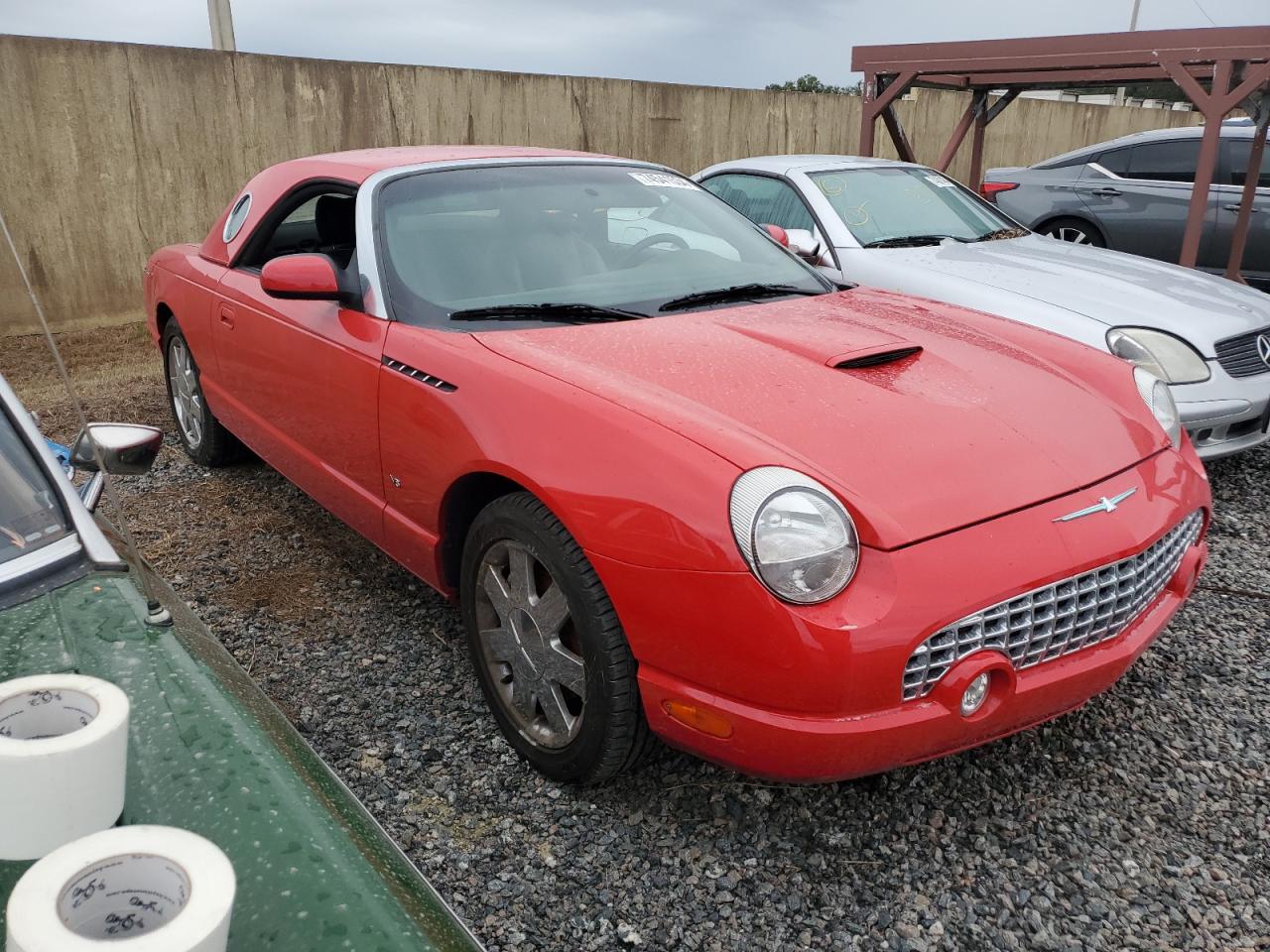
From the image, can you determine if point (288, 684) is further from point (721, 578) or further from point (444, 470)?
point (721, 578)

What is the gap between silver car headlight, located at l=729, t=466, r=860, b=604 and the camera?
1.81 metres

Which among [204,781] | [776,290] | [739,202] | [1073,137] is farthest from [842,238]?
[1073,137]

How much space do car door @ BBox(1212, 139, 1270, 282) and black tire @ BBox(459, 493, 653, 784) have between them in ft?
25.2

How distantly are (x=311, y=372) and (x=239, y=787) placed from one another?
6.86 ft

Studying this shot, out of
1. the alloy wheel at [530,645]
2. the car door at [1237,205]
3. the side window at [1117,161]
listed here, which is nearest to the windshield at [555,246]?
the alloy wheel at [530,645]

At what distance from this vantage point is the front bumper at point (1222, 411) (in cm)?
407

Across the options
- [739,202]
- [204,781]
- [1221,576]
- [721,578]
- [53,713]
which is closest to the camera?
[53,713]

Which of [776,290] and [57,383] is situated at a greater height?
[776,290]

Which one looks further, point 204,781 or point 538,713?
point 538,713

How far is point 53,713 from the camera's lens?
3.32 feet

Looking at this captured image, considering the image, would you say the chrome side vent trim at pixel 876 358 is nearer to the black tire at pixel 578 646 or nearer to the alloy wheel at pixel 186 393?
the black tire at pixel 578 646

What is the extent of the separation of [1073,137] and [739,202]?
12.4m

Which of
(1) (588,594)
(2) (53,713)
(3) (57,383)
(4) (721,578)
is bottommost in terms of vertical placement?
(3) (57,383)

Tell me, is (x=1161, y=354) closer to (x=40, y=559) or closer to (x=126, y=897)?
(x=40, y=559)
